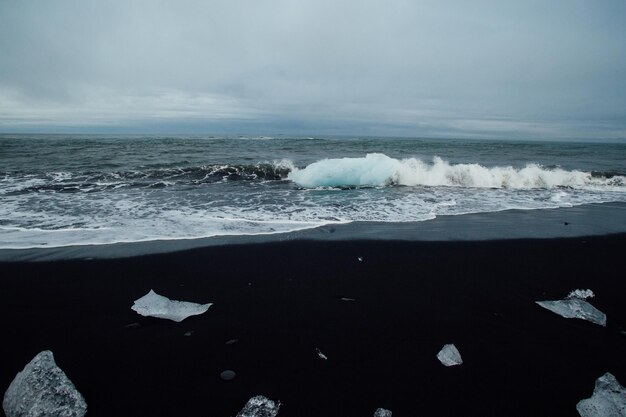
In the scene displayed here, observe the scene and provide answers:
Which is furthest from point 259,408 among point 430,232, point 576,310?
point 430,232

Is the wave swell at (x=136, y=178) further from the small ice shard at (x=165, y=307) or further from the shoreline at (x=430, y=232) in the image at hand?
the small ice shard at (x=165, y=307)

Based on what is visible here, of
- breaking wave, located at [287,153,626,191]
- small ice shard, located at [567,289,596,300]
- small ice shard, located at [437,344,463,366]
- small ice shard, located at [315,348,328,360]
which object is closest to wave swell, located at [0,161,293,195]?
breaking wave, located at [287,153,626,191]

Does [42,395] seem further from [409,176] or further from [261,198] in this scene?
[409,176]

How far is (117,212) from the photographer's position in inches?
297

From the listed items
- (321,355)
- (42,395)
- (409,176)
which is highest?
(409,176)

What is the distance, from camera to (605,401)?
7.47ft

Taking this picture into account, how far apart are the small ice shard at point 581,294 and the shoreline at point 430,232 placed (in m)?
2.05

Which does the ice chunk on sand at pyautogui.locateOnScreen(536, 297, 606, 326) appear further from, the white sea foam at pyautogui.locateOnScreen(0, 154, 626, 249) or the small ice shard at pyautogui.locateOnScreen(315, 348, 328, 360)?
the white sea foam at pyautogui.locateOnScreen(0, 154, 626, 249)

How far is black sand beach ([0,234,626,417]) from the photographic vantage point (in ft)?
7.83

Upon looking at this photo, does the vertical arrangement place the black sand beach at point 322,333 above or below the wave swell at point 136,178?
below

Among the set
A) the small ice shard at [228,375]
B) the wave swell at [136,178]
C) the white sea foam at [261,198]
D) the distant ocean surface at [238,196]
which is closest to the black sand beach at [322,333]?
the small ice shard at [228,375]

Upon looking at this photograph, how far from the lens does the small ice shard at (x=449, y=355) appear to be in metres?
2.72

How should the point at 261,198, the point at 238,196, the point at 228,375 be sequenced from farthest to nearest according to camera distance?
the point at 238,196 → the point at 261,198 → the point at 228,375

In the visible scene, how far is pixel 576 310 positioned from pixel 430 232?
302 cm
